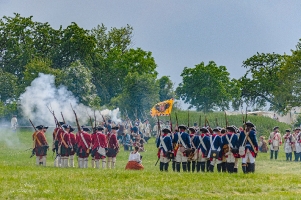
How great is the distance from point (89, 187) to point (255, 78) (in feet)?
248

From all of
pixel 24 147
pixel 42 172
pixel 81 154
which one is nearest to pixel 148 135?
pixel 24 147

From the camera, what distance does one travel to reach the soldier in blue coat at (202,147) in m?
27.2

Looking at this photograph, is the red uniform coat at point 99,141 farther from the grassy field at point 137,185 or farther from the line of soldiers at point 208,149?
the grassy field at point 137,185

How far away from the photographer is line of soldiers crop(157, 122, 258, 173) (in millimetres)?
25812

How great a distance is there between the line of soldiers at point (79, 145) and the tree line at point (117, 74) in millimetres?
31560

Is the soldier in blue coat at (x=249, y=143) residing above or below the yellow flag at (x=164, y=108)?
below

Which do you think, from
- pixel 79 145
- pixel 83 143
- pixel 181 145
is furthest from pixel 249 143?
pixel 79 145

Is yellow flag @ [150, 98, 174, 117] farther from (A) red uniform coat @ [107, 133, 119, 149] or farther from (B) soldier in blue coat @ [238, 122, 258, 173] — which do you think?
(B) soldier in blue coat @ [238, 122, 258, 173]

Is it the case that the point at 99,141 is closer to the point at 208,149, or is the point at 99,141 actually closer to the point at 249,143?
the point at 208,149

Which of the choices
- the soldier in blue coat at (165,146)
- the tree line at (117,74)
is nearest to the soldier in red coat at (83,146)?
the soldier in blue coat at (165,146)

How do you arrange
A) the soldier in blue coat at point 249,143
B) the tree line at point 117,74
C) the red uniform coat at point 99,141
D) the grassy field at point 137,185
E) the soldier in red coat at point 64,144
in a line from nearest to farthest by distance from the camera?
the grassy field at point 137,185 < the soldier in blue coat at point 249,143 < the red uniform coat at point 99,141 < the soldier in red coat at point 64,144 < the tree line at point 117,74

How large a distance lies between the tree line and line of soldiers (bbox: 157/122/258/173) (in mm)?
33741

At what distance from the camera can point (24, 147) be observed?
43.8 meters

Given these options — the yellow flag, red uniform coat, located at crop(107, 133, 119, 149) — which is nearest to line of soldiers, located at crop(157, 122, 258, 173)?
red uniform coat, located at crop(107, 133, 119, 149)
